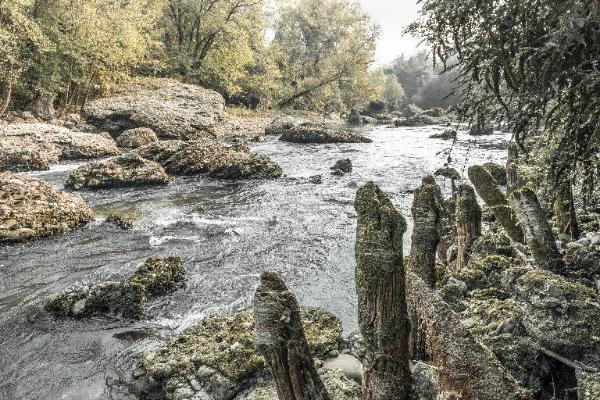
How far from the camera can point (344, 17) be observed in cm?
5434

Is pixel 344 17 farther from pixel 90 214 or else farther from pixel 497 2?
pixel 497 2

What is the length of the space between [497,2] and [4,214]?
10455 millimetres

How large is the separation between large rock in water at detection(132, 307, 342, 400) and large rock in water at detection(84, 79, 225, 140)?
72.6ft

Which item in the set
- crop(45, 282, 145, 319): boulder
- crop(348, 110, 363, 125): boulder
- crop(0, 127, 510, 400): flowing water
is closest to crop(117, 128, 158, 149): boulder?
crop(0, 127, 510, 400): flowing water

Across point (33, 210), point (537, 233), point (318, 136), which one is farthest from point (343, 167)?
point (537, 233)

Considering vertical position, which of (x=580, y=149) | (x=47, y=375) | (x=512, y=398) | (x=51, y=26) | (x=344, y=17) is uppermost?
(x=344, y=17)

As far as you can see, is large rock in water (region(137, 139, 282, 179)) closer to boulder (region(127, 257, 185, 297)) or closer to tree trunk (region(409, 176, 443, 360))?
boulder (region(127, 257, 185, 297))

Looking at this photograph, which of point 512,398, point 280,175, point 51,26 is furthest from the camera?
point 51,26

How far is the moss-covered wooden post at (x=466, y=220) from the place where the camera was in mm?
6250

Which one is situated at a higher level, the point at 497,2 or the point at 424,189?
the point at 497,2

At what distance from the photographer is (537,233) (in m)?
4.64

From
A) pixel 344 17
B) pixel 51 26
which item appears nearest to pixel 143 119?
pixel 51 26

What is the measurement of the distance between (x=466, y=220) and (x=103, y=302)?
5596mm

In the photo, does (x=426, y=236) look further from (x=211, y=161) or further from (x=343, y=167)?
(x=343, y=167)
